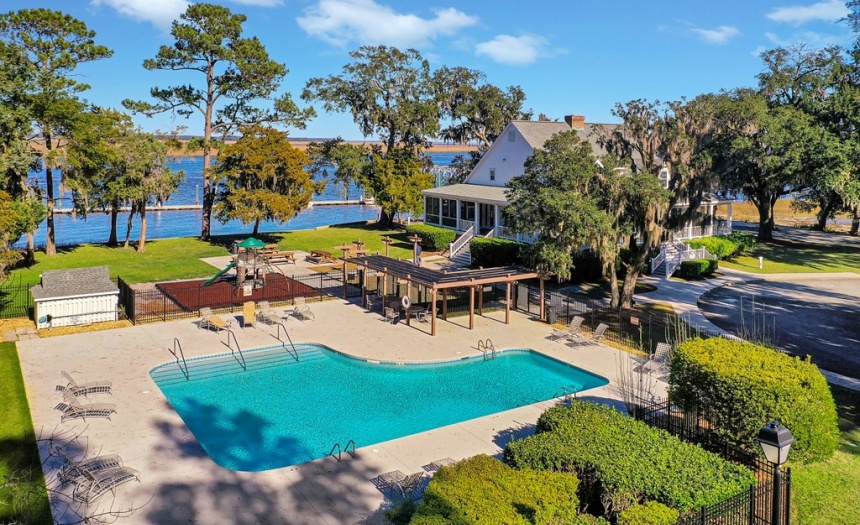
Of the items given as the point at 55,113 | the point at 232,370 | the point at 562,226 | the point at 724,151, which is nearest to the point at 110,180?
the point at 55,113

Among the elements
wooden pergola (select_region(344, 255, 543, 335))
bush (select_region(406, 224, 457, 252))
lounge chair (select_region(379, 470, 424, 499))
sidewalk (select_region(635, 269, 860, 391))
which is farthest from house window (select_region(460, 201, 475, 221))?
lounge chair (select_region(379, 470, 424, 499))

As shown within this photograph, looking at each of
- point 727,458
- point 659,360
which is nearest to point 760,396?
point 727,458

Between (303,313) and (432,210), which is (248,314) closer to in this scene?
(303,313)

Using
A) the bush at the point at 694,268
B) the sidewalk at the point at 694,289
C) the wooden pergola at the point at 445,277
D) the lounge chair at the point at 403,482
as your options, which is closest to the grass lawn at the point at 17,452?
the lounge chair at the point at 403,482

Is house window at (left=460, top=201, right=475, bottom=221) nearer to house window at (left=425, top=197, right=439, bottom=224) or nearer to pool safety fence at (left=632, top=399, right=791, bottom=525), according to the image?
house window at (left=425, top=197, right=439, bottom=224)

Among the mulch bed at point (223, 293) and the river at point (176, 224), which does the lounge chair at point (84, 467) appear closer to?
the mulch bed at point (223, 293)
